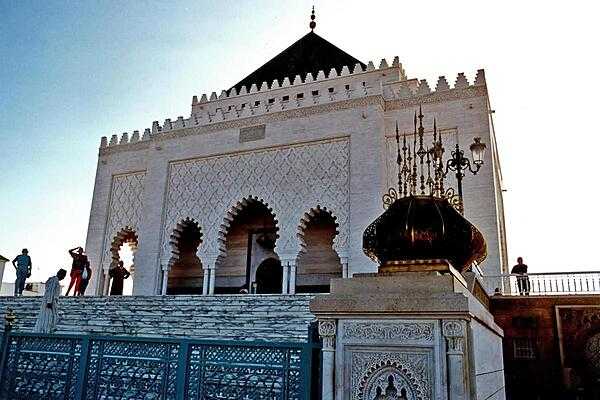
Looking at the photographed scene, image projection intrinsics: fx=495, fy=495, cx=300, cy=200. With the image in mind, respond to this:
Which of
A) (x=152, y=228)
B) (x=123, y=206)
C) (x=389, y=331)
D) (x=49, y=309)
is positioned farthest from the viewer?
(x=123, y=206)

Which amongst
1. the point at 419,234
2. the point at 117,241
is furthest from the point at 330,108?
the point at 419,234

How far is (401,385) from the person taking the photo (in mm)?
1719

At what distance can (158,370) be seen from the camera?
223cm

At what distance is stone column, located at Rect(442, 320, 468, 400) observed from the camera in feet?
5.35

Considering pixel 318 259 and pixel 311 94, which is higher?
pixel 311 94

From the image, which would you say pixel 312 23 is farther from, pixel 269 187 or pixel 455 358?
pixel 455 358

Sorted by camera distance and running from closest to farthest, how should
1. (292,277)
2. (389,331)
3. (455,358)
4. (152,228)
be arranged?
1. (455,358)
2. (389,331)
3. (292,277)
4. (152,228)

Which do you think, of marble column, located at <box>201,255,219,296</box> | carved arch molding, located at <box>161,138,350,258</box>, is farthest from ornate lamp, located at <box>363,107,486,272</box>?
marble column, located at <box>201,255,219,296</box>

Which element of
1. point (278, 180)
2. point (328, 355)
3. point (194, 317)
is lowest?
point (328, 355)

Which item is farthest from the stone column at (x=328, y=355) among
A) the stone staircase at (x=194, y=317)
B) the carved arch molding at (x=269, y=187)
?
the carved arch molding at (x=269, y=187)

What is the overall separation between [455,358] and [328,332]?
45 centimetres

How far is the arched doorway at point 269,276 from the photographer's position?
11.4 metres

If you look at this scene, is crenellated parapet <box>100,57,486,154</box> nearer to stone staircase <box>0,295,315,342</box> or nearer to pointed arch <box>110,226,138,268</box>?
pointed arch <box>110,226,138,268</box>

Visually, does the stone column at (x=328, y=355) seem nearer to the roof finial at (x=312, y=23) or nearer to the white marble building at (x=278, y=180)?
the white marble building at (x=278, y=180)
